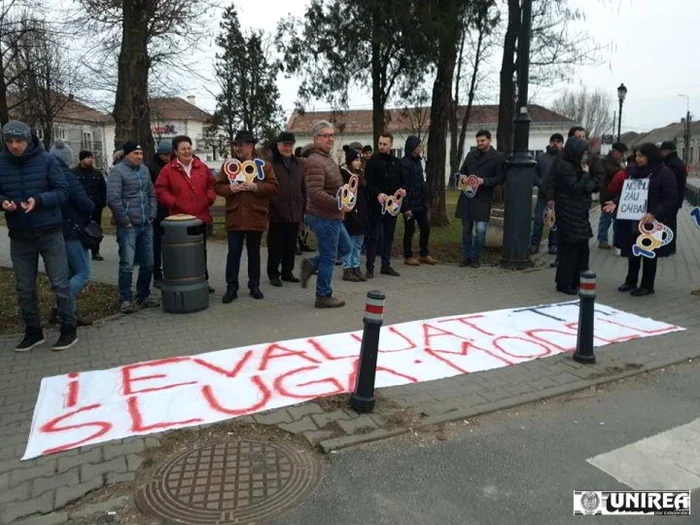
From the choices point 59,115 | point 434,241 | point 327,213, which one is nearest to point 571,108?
point 59,115

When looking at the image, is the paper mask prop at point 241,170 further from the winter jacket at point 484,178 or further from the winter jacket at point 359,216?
the winter jacket at point 484,178

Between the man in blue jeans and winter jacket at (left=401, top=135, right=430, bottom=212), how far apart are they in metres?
3.61

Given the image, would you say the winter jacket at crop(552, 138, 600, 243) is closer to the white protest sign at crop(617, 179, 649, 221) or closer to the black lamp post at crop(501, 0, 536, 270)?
the white protest sign at crop(617, 179, 649, 221)

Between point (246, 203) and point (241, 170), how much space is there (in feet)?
1.28

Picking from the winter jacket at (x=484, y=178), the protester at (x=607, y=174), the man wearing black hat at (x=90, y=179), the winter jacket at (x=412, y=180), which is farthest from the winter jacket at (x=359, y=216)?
the protester at (x=607, y=174)

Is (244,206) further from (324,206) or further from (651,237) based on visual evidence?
(651,237)

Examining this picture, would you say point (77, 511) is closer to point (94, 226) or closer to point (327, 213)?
point (94, 226)

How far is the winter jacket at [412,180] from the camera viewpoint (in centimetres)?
837

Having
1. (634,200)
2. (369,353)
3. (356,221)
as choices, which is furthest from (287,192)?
(634,200)

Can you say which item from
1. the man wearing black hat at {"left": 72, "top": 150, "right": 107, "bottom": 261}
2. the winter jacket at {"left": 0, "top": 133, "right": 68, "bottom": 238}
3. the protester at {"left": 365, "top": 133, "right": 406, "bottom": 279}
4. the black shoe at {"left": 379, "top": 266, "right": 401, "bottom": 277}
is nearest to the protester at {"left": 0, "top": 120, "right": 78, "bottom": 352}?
the winter jacket at {"left": 0, "top": 133, "right": 68, "bottom": 238}

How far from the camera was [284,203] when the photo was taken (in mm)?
7570

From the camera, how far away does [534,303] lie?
278 inches

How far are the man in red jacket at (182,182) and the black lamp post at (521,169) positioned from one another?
4.58 meters

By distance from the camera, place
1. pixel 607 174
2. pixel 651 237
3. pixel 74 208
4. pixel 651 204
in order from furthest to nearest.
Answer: pixel 607 174 < pixel 651 204 < pixel 651 237 < pixel 74 208
